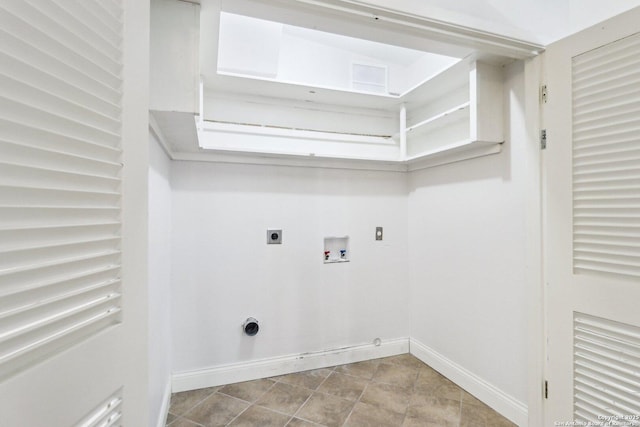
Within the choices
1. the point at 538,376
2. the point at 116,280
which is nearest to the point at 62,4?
the point at 116,280

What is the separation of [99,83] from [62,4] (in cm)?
16

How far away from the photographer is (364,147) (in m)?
2.54

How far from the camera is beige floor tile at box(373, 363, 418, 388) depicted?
85.7 inches

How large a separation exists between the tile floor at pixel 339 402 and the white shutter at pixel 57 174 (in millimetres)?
1488

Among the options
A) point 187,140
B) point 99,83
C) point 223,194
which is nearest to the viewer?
point 99,83

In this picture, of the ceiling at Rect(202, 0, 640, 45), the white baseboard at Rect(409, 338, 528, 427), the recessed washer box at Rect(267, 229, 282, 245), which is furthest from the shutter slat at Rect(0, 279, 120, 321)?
the white baseboard at Rect(409, 338, 528, 427)

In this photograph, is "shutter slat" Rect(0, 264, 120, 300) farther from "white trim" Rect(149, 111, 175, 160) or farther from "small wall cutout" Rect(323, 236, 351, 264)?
"small wall cutout" Rect(323, 236, 351, 264)

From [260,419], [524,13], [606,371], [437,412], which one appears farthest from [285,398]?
[524,13]

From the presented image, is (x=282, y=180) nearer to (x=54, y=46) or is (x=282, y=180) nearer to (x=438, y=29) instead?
(x=438, y=29)

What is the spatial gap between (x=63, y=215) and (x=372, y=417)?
194cm

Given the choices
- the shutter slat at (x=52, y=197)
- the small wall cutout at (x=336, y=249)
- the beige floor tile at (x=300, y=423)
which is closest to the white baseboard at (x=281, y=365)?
the beige floor tile at (x=300, y=423)

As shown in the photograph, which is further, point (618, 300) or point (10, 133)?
point (618, 300)

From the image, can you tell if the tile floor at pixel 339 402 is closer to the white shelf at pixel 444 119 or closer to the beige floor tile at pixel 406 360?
the beige floor tile at pixel 406 360

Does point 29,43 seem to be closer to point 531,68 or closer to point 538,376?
point 531,68
